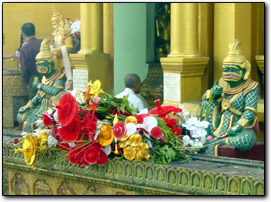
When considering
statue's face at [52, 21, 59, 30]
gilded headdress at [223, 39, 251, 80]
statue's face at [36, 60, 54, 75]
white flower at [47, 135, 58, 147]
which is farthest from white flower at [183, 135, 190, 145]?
statue's face at [52, 21, 59, 30]

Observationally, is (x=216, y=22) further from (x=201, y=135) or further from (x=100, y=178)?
(x=100, y=178)

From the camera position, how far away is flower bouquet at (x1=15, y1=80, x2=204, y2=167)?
20.4 feet

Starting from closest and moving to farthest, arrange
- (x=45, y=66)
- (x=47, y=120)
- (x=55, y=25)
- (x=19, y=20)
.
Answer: (x=47, y=120), (x=45, y=66), (x=55, y=25), (x=19, y=20)

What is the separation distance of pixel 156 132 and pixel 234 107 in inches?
75.7

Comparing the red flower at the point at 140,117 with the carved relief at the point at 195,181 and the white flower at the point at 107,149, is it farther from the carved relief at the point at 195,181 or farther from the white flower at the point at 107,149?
the carved relief at the point at 195,181

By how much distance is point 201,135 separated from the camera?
22.1 ft

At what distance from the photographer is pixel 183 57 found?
368 inches

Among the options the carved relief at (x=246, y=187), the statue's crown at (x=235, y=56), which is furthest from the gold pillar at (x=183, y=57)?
the carved relief at (x=246, y=187)

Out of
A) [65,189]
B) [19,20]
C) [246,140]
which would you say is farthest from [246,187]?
[19,20]

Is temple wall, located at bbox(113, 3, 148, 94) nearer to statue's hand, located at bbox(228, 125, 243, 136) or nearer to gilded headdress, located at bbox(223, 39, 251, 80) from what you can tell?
gilded headdress, located at bbox(223, 39, 251, 80)

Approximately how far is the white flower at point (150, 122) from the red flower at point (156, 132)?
0.09 ft

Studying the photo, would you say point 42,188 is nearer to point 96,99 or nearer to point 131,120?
point 96,99

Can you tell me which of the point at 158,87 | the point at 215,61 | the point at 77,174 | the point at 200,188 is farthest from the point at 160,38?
the point at 200,188

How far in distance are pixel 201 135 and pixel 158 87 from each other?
4.36 metres
